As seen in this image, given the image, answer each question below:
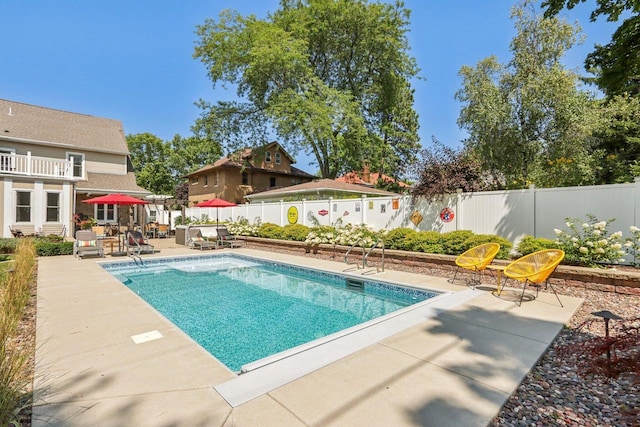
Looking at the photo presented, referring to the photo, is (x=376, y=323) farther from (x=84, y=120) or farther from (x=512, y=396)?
(x=84, y=120)

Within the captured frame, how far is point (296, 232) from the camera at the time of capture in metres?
14.8

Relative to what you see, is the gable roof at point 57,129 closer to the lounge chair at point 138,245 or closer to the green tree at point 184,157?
the lounge chair at point 138,245

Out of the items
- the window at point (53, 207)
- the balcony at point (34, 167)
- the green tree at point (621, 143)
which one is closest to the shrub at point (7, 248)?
the window at point (53, 207)

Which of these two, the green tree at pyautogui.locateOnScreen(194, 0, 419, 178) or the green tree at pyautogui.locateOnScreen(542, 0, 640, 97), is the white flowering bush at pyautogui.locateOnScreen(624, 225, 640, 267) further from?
the green tree at pyautogui.locateOnScreen(194, 0, 419, 178)

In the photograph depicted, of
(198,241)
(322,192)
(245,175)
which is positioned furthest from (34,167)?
(322,192)

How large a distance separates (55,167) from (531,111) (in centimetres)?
2428

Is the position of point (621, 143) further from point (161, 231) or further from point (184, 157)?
point (184, 157)

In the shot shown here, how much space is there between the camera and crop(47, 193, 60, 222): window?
57.0ft

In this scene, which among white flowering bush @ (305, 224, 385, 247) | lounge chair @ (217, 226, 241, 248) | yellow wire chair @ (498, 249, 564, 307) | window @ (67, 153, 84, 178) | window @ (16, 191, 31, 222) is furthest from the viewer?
window @ (67, 153, 84, 178)

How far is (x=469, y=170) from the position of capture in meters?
10.8

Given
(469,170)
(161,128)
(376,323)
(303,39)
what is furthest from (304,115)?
(161,128)

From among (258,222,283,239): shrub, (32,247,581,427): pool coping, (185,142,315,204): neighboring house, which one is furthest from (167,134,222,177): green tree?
(32,247,581,427): pool coping

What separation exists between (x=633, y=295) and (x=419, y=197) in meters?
6.24

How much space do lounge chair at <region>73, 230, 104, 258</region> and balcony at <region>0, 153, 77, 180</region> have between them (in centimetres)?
714
